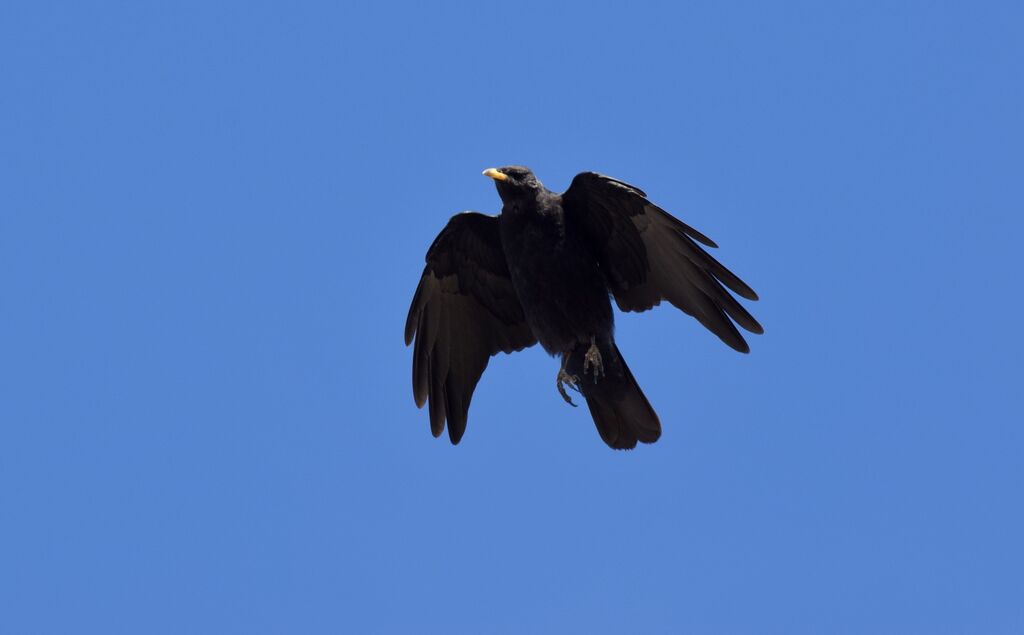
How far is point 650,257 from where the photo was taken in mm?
13641

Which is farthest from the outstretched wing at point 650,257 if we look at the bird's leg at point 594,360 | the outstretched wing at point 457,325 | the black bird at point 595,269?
the outstretched wing at point 457,325

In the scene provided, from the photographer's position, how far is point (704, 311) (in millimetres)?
13422

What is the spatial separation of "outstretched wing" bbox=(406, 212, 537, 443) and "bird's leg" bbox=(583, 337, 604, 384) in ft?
3.95

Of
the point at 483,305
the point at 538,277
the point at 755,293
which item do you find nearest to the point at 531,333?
the point at 483,305

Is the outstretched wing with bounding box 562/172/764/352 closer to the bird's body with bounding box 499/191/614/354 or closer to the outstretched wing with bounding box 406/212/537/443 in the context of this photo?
the bird's body with bounding box 499/191/614/354

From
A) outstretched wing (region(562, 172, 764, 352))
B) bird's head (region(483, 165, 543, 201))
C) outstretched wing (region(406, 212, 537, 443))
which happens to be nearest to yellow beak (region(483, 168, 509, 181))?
bird's head (region(483, 165, 543, 201))

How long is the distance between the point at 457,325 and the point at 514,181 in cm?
193

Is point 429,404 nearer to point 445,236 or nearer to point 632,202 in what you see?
point 445,236

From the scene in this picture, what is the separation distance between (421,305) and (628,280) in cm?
216

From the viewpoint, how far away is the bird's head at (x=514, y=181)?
44.1 ft

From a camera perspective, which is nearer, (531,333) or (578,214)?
(578,214)

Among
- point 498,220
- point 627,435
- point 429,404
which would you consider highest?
point 498,220

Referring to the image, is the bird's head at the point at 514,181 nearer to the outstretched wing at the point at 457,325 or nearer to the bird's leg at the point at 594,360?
the outstretched wing at the point at 457,325

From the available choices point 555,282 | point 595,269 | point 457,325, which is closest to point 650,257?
point 595,269
